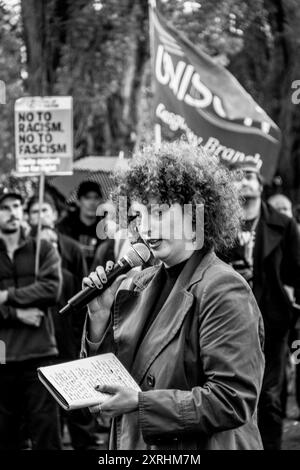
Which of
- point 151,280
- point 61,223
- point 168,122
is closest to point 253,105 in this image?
point 168,122

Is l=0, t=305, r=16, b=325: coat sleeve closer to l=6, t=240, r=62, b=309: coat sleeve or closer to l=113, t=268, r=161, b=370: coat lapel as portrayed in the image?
l=6, t=240, r=62, b=309: coat sleeve

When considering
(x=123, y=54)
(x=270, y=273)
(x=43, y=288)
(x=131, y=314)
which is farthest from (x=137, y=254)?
(x=123, y=54)

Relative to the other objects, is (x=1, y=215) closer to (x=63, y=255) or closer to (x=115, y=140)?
(x=63, y=255)

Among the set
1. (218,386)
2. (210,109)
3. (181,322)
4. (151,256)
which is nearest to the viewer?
(218,386)

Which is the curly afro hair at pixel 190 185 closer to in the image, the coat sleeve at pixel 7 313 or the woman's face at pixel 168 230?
the woman's face at pixel 168 230

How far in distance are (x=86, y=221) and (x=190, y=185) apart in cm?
644

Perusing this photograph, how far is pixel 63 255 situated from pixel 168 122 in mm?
1424

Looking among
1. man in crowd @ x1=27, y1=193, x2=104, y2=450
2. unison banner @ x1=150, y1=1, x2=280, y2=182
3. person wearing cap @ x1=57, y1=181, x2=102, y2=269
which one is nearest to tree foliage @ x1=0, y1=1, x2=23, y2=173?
person wearing cap @ x1=57, y1=181, x2=102, y2=269

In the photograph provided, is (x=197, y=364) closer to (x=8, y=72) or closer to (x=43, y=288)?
(x=43, y=288)

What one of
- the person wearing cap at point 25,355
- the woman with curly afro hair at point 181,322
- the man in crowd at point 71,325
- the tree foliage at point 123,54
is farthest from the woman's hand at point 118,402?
the tree foliage at point 123,54

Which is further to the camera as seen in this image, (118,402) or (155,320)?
(155,320)

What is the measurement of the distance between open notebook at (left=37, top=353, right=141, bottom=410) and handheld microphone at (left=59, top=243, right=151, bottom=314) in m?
→ 0.25

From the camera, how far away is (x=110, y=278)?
3527 mm

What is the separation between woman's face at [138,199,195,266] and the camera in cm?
332
